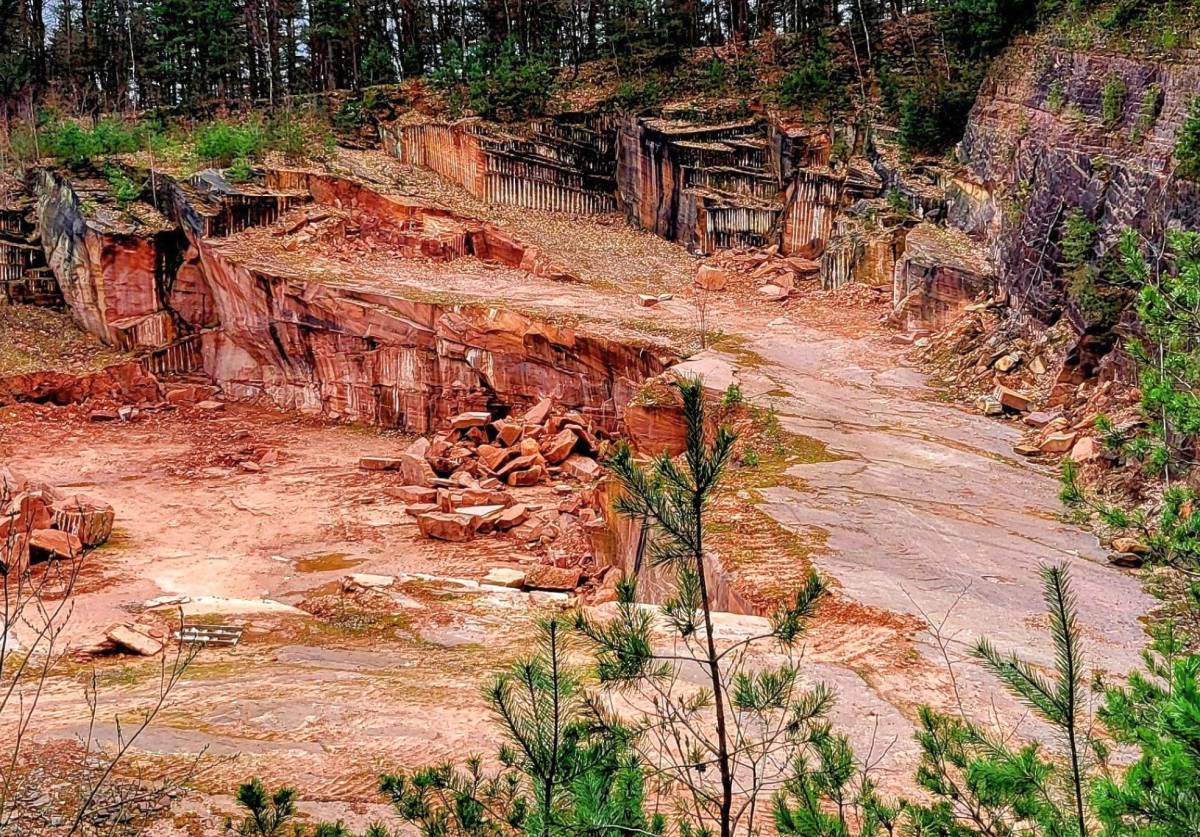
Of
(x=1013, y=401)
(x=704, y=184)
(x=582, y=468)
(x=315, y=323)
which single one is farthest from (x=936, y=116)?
(x=315, y=323)

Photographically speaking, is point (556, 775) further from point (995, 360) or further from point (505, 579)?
point (995, 360)

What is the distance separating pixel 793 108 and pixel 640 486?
23.7 m

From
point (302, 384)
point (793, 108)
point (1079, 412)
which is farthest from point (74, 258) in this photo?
point (1079, 412)

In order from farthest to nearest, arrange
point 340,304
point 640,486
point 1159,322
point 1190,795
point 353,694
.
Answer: point 340,304
point 353,694
point 1159,322
point 640,486
point 1190,795

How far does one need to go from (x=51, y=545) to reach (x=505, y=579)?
5.25 meters

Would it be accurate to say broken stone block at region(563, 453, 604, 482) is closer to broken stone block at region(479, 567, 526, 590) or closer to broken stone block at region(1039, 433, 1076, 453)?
broken stone block at region(479, 567, 526, 590)

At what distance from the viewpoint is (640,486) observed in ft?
11.2

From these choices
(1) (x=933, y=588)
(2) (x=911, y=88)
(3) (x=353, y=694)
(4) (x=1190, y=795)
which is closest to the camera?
(4) (x=1190, y=795)

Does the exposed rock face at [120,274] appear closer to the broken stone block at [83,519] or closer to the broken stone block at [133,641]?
the broken stone block at [83,519]

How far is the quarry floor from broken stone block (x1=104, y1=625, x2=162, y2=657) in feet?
0.48

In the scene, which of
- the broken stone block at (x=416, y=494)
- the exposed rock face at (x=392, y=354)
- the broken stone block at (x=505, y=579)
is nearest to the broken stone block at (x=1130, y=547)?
the broken stone block at (x=505, y=579)

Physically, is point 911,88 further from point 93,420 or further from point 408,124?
point 93,420

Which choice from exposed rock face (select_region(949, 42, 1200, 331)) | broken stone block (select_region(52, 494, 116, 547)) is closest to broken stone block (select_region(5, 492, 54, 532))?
broken stone block (select_region(52, 494, 116, 547))

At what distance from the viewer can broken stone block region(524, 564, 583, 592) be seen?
38.4 ft
